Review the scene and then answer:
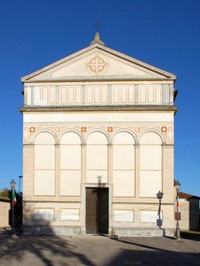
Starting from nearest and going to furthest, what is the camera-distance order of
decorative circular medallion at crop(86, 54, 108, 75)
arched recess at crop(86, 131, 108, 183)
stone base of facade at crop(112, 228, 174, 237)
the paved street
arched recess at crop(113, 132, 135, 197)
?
the paved street
stone base of facade at crop(112, 228, 174, 237)
arched recess at crop(113, 132, 135, 197)
arched recess at crop(86, 131, 108, 183)
decorative circular medallion at crop(86, 54, 108, 75)

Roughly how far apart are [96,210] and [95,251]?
26.7 ft

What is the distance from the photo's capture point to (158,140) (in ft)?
89.6

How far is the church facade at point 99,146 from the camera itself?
27.0 metres

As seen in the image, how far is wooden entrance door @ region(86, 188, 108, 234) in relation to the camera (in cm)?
2759

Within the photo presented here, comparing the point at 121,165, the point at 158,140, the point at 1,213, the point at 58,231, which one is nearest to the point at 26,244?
the point at 58,231

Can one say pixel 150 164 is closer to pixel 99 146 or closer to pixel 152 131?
pixel 152 131

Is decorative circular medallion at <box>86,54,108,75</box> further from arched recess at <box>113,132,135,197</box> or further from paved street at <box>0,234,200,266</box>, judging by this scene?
paved street at <box>0,234,200,266</box>

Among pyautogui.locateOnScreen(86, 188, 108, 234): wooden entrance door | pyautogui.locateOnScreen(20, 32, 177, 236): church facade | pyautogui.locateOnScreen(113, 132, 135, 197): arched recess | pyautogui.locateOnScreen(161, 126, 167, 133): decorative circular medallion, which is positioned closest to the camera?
pyautogui.locateOnScreen(20, 32, 177, 236): church facade

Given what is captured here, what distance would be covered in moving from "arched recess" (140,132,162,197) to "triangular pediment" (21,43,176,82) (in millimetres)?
4345

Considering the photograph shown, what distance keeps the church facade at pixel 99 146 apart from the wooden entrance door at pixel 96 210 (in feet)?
0.20

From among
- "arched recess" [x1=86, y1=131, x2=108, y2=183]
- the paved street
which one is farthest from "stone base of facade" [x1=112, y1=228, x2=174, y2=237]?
"arched recess" [x1=86, y1=131, x2=108, y2=183]

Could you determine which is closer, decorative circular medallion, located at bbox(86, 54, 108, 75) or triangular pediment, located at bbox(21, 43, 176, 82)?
triangular pediment, located at bbox(21, 43, 176, 82)

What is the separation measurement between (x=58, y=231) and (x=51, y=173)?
141 inches

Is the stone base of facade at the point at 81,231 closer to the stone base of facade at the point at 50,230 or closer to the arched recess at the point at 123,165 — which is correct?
the stone base of facade at the point at 50,230
